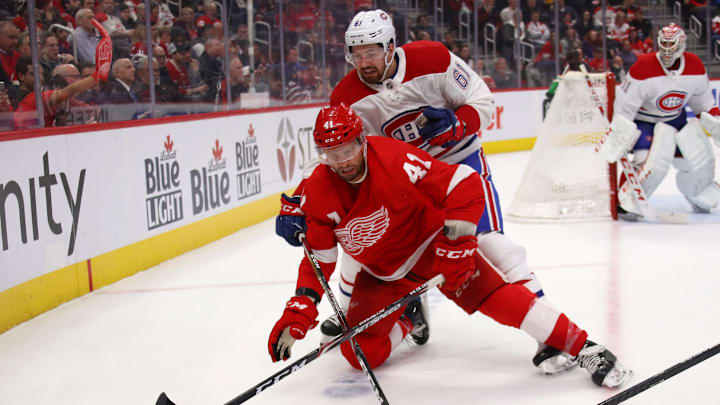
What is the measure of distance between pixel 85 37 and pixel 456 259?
2.77m

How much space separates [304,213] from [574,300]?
4.98 feet

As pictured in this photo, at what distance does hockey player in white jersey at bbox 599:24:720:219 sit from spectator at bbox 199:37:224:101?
2.71 meters

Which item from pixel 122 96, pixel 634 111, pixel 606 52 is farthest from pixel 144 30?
pixel 606 52

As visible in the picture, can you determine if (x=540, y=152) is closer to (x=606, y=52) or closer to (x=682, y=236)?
(x=682, y=236)

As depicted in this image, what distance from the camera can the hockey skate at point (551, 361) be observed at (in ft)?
8.31

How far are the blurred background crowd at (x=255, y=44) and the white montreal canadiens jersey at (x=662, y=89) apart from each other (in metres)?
2.76

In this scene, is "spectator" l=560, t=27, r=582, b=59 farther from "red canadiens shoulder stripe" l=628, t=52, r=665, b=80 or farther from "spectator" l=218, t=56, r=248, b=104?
"spectator" l=218, t=56, r=248, b=104

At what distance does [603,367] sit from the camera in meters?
2.41

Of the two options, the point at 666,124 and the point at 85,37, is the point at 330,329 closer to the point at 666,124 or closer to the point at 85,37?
the point at 85,37

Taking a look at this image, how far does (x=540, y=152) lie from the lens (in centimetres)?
571

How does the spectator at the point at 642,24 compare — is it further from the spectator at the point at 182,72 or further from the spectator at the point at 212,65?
the spectator at the point at 182,72

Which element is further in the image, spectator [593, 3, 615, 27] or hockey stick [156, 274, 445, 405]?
spectator [593, 3, 615, 27]

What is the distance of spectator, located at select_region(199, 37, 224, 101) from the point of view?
579 centimetres

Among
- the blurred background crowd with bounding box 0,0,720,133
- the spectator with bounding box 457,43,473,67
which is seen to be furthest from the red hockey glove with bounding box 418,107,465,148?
the spectator with bounding box 457,43,473,67
